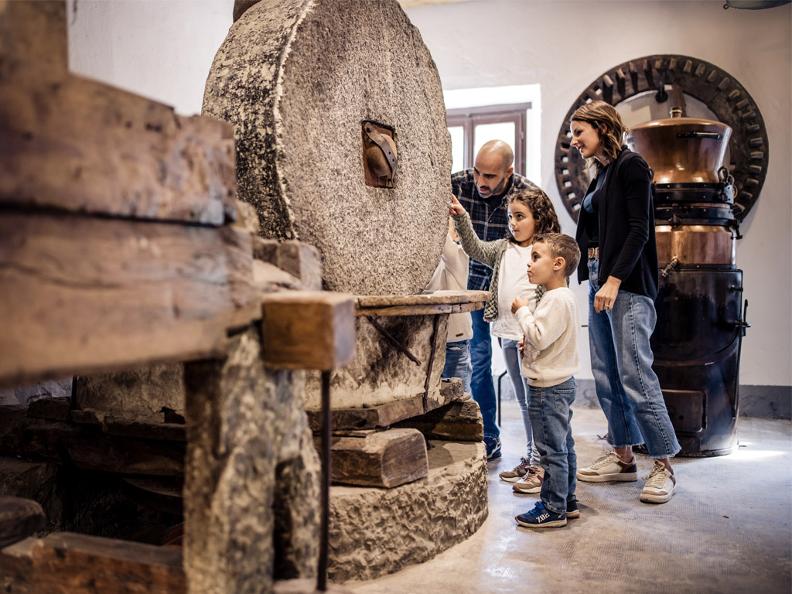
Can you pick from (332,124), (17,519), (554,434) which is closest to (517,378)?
(554,434)

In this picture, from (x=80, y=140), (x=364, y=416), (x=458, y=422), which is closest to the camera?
(x=80, y=140)

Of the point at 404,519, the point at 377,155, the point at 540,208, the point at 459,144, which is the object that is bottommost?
the point at 404,519

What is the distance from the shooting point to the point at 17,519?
1588mm

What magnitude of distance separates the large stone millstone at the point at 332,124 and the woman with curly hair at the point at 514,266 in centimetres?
50

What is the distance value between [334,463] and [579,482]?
153 cm

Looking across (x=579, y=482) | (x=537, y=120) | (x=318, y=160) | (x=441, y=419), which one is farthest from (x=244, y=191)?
(x=537, y=120)

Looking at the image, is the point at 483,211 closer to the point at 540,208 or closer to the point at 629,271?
the point at 540,208

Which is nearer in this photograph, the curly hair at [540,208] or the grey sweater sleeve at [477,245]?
the curly hair at [540,208]

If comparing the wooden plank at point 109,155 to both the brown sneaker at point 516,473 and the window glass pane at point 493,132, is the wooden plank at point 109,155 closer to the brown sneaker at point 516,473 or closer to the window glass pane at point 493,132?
the brown sneaker at point 516,473

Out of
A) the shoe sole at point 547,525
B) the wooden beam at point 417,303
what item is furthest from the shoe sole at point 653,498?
the wooden beam at point 417,303

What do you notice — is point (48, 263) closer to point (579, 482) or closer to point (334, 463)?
point (334, 463)

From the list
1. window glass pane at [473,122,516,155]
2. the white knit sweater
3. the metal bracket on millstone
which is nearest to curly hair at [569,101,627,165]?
the white knit sweater

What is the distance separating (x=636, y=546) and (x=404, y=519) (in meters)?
0.84

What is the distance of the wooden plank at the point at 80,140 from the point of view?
908mm
